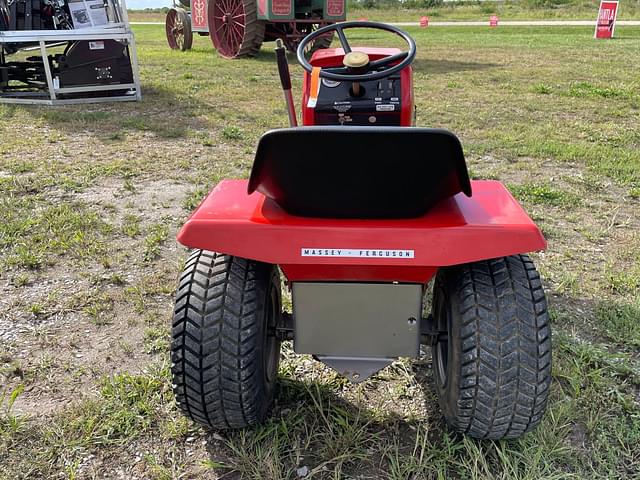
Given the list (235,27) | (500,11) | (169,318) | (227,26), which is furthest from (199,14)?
(500,11)

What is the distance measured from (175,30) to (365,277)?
13532 millimetres

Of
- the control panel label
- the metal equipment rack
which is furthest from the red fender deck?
the control panel label

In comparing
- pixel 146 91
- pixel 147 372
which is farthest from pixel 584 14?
pixel 147 372

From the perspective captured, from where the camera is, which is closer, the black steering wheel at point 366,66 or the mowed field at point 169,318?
the mowed field at point 169,318

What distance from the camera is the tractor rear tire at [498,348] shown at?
1.61 metres

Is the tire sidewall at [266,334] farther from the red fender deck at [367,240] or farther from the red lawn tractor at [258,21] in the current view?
the red lawn tractor at [258,21]

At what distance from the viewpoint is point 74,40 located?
671cm

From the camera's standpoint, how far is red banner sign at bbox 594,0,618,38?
1533 centimetres

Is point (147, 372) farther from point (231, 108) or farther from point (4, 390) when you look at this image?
point (231, 108)

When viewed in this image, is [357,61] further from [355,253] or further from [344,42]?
[355,253]

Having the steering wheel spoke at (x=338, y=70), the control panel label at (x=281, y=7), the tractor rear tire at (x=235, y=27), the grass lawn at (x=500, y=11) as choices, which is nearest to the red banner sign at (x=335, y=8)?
the control panel label at (x=281, y=7)

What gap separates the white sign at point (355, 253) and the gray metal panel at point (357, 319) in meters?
0.18

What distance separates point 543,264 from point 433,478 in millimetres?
1664

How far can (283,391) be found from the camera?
6.86 feet
